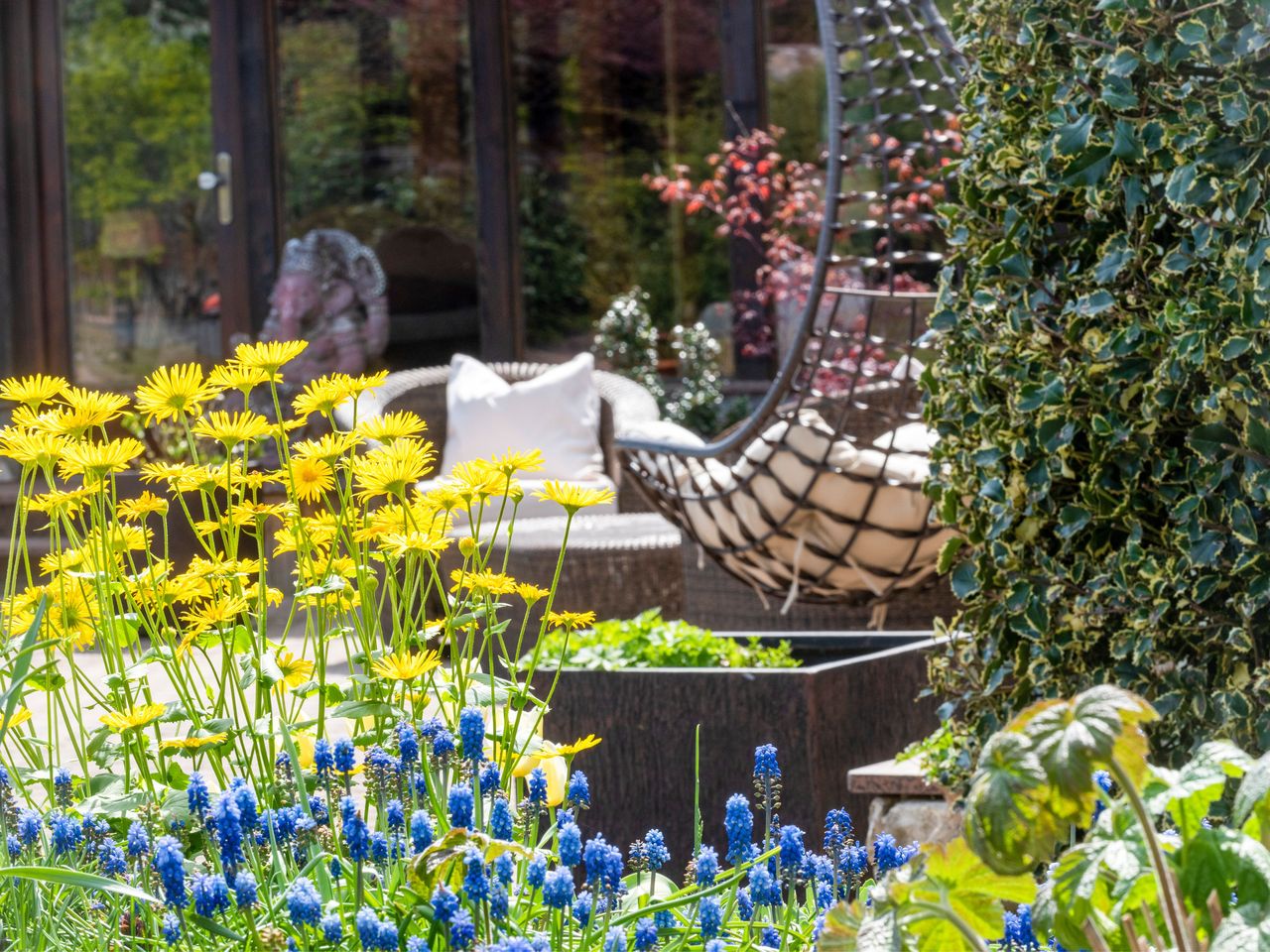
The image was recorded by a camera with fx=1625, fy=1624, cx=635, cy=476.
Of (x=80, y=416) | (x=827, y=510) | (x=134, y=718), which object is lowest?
(x=827, y=510)

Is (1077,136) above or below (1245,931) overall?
above

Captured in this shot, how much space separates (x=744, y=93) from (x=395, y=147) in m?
2.02

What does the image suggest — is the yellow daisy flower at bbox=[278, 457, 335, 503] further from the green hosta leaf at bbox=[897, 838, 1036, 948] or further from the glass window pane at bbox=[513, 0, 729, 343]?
the glass window pane at bbox=[513, 0, 729, 343]

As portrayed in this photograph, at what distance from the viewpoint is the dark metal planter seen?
2365 millimetres

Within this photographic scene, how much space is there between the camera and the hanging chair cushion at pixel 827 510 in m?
3.28

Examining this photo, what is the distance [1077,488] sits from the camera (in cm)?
187

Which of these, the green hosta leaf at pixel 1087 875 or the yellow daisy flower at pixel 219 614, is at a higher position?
the yellow daisy flower at pixel 219 614

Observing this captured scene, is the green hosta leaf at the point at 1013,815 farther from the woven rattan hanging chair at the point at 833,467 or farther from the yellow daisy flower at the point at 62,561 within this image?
the woven rattan hanging chair at the point at 833,467

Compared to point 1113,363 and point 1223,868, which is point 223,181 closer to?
point 1113,363

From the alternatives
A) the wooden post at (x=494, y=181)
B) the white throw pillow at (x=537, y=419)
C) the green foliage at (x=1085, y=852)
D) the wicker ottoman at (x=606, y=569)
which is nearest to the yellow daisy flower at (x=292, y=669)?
the green foliage at (x=1085, y=852)

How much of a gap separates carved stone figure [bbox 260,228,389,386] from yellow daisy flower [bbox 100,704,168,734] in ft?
20.6

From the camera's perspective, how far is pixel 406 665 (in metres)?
1.27

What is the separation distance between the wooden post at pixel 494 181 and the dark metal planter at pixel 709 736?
211 inches

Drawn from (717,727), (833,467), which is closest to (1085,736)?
(717,727)
